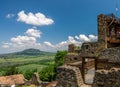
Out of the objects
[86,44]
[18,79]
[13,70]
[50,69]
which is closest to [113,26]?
[86,44]

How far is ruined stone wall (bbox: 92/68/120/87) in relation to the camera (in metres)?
13.5

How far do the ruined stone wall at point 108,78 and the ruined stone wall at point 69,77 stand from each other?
5.25ft

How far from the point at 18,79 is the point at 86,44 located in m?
38.7

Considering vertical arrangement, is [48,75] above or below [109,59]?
below

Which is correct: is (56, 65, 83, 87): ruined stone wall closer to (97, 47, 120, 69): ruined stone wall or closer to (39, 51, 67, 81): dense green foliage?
(97, 47, 120, 69): ruined stone wall

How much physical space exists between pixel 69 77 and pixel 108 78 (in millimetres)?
2884

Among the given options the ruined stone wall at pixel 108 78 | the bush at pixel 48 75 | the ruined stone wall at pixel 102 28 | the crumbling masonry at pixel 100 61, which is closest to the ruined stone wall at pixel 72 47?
the crumbling masonry at pixel 100 61

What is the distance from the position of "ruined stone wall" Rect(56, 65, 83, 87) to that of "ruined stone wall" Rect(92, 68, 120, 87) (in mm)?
1599

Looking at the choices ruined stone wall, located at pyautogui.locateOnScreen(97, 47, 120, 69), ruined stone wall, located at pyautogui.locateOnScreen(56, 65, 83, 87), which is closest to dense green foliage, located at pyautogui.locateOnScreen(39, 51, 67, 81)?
ruined stone wall, located at pyautogui.locateOnScreen(97, 47, 120, 69)

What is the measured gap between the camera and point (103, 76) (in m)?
14.1

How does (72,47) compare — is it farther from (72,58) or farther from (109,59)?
(109,59)

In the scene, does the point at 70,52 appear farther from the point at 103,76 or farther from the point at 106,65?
the point at 103,76

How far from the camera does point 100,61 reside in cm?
2355

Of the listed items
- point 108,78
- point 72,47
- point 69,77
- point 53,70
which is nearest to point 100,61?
point 69,77
